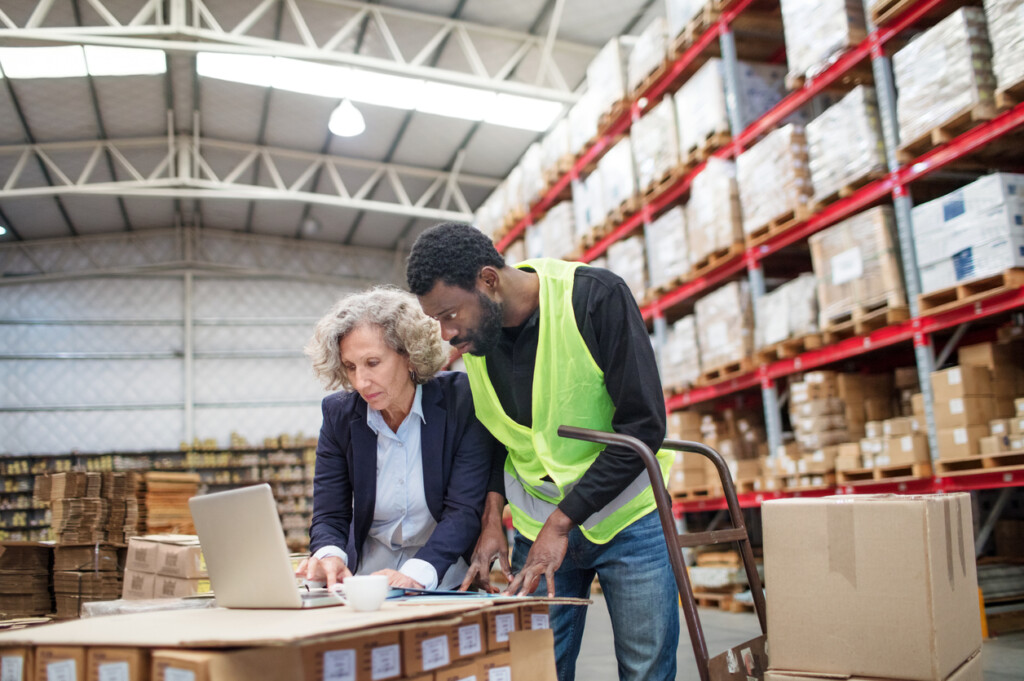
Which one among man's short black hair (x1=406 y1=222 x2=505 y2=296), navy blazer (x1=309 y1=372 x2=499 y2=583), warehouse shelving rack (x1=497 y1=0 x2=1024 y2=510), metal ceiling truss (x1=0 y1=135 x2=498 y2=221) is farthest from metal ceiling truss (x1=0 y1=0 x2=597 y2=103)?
man's short black hair (x1=406 y1=222 x2=505 y2=296)

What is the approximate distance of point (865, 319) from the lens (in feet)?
18.1

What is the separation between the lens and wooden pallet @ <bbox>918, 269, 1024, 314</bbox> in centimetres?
460

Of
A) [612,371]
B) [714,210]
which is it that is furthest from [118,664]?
[714,210]

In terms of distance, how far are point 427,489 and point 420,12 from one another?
1029 centimetres

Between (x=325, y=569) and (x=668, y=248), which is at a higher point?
(x=668, y=248)

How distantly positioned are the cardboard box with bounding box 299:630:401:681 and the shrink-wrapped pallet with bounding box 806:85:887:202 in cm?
509

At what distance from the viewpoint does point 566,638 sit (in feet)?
7.59

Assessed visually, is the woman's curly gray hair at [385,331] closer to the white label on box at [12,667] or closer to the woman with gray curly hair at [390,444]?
the woman with gray curly hair at [390,444]

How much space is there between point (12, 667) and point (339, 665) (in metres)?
0.70

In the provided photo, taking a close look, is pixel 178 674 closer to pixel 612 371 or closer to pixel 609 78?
pixel 612 371

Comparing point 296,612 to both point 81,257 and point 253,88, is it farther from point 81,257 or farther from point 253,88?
point 81,257

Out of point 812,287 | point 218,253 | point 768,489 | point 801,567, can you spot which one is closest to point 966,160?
point 812,287

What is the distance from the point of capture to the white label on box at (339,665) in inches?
56.6

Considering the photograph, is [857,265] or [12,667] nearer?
[12,667]
